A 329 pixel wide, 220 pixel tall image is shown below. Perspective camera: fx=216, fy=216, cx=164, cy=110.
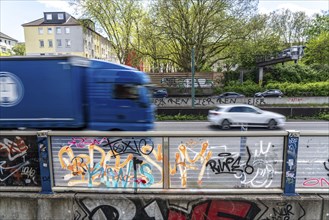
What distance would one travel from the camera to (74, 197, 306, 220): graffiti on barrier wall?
3021 millimetres

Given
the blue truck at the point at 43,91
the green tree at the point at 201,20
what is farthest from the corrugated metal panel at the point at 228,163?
the green tree at the point at 201,20

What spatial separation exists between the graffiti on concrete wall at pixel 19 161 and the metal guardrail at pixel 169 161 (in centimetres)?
1

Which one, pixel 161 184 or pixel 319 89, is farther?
pixel 319 89

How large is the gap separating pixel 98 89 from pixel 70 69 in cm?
118

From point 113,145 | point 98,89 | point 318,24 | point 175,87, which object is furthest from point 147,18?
point 318,24

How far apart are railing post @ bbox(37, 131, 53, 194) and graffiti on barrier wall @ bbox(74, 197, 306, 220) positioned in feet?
1.69

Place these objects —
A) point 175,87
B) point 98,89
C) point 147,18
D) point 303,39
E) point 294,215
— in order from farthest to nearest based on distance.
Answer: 1. point 303,39
2. point 175,87
3. point 147,18
4. point 98,89
5. point 294,215

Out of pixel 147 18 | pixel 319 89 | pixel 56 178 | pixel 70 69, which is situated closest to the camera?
pixel 56 178

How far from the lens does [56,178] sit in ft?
10.5

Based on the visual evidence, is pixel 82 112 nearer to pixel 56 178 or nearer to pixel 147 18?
pixel 56 178

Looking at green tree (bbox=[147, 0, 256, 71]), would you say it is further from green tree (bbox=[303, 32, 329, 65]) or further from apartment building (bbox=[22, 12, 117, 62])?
apartment building (bbox=[22, 12, 117, 62])

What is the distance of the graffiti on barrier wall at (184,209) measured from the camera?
3021 mm

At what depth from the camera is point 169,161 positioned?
312 cm

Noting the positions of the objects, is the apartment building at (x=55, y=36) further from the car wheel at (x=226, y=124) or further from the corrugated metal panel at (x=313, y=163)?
the corrugated metal panel at (x=313, y=163)
